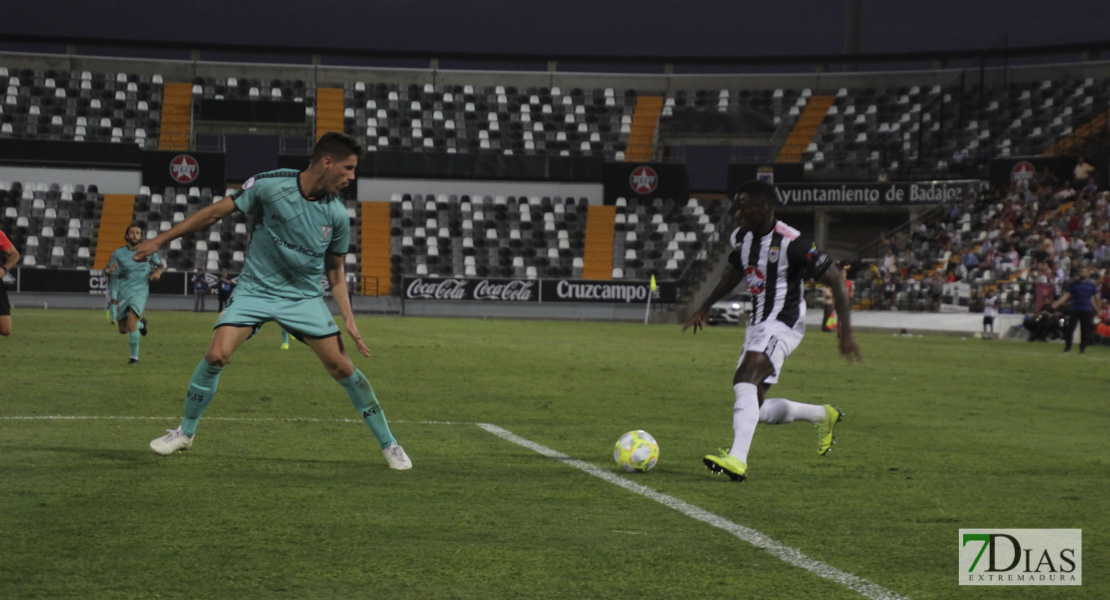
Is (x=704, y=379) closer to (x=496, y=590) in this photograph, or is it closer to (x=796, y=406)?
(x=796, y=406)

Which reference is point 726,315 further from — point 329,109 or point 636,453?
point 636,453

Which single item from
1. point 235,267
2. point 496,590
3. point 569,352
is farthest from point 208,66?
point 496,590

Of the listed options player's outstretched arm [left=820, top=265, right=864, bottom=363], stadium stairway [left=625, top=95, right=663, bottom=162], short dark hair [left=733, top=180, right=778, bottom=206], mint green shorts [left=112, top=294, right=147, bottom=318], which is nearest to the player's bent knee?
short dark hair [left=733, top=180, right=778, bottom=206]

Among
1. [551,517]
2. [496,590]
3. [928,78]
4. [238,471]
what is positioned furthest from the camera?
[928,78]

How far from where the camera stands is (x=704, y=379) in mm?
17703

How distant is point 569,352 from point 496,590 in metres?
19.0

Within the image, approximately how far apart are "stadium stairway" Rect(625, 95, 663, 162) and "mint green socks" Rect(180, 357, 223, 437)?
4848 centimetres

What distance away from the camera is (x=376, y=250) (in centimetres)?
5044

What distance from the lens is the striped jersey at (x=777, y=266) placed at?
8.10 meters

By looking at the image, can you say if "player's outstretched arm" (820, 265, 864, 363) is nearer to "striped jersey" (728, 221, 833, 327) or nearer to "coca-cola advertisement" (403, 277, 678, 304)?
"striped jersey" (728, 221, 833, 327)

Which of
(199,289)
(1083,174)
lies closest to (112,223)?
(199,289)

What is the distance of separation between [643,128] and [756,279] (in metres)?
51.0

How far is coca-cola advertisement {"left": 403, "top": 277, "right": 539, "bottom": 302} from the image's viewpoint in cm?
4759

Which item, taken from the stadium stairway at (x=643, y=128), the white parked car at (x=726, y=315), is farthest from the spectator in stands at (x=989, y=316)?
the stadium stairway at (x=643, y=128)
